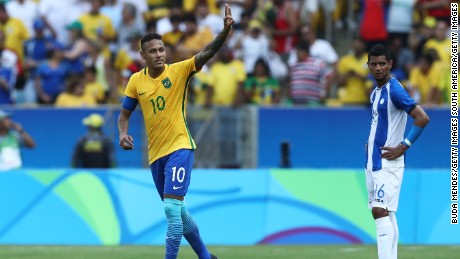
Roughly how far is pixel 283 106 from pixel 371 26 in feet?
8.24

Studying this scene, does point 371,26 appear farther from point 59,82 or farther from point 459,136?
point 59,82

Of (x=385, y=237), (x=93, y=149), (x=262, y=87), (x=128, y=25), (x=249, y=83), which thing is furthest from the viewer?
(x=128, y=25)

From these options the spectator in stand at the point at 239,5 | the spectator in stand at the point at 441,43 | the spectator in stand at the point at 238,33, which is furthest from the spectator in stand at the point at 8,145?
the spectator in stand at the point at 441,43

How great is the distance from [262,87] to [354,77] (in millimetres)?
1727

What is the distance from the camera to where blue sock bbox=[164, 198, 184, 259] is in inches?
444

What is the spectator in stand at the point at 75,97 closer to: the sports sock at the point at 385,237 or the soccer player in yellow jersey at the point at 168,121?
the soccer player in yellow jersey at the point at 168,121

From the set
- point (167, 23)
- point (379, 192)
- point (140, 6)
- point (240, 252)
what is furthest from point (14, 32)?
point (379, 192)

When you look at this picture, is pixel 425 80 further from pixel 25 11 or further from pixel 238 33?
pixel 25 11

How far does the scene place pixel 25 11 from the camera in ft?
74.2

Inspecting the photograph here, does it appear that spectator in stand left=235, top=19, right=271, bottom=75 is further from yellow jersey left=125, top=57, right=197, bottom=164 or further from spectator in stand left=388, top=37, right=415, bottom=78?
yellow jersey left=125, top=57, right=197, bottom=164

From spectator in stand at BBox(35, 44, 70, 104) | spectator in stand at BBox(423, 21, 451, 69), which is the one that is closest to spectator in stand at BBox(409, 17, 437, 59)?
spectator in stand at BBox(423, 21, 451, 69)

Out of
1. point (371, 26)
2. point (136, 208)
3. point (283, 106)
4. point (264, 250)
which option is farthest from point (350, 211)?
point (371, 26)

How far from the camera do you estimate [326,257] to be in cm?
1390

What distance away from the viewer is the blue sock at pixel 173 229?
11266 mm
